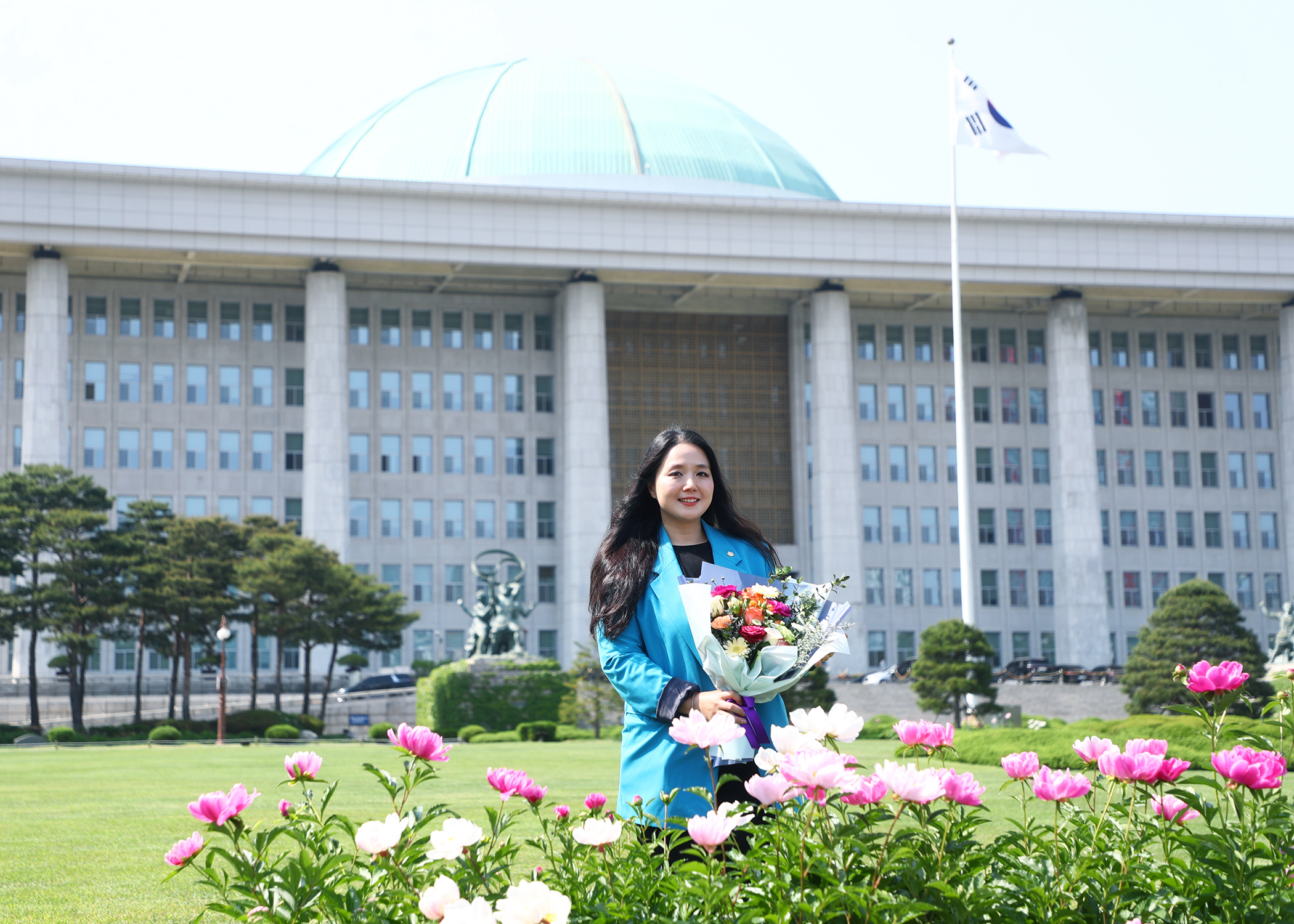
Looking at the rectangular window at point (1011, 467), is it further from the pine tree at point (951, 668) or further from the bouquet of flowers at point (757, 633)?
the bouquet of flowers at point (757, 633)

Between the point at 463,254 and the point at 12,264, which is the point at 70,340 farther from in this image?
the point at 463,254

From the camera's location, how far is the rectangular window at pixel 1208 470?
7362cm

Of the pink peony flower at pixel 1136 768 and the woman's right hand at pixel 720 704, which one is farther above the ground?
the woman's right hand at pixel 720 704

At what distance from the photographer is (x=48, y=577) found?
189 ft

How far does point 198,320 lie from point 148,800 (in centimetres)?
5274

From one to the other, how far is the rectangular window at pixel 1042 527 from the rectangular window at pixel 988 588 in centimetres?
317

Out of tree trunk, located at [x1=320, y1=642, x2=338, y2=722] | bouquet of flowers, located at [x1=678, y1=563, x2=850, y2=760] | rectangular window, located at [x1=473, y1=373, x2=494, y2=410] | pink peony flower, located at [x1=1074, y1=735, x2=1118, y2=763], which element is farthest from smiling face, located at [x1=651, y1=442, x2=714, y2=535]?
rectangular window, located at [x1=473, y1=373, x2=494, y2=410]

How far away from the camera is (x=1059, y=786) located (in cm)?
461

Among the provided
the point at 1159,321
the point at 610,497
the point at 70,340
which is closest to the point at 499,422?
the point at 610,497

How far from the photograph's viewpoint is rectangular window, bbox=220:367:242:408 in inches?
2603

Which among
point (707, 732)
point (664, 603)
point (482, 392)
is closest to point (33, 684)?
point (482, 392)

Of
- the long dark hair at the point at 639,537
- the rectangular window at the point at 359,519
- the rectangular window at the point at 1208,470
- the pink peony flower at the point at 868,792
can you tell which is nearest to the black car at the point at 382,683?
the rectangular window at the point at 359,519

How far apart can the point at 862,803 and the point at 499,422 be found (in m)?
65.1

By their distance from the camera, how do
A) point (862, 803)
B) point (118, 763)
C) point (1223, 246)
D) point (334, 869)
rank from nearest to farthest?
1. point (862, 803)
2. point (334, 869)
3. point (118, 763)
4. point (1223, 246)
